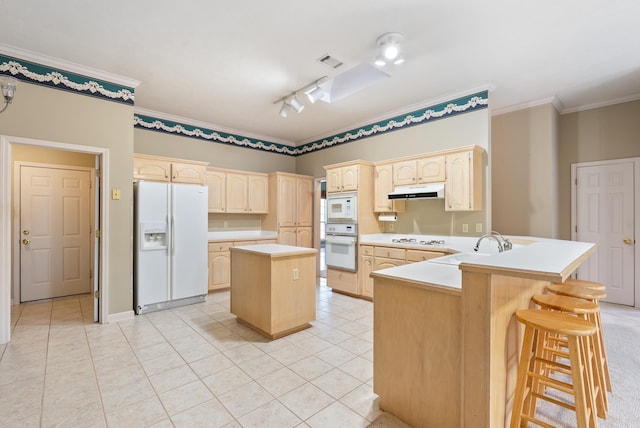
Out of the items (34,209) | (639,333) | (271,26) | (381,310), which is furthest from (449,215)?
(34,209)

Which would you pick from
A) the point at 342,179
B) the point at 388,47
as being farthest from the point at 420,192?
the point at 388,47

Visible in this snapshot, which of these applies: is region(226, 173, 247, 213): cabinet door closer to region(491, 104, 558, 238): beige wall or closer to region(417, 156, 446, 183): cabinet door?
region(417, 156, 446, 183): cabinet door

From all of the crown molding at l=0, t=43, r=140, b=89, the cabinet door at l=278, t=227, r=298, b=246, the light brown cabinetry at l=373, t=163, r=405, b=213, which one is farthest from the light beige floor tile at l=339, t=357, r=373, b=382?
the crown molding at l=0, t=43, r=140, b=89

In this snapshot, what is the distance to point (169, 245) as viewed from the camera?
13.0 ft

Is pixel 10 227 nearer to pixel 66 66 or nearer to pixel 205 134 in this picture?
pixel 66 66

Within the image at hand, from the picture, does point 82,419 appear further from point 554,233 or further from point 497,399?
point 554,233

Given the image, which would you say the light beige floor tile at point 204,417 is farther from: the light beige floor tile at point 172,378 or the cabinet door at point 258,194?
the cabinet door at point 258,194

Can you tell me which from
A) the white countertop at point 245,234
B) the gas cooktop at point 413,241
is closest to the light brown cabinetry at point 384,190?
the gas cooktop at point 413,241

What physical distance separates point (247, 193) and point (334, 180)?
167 centimetres

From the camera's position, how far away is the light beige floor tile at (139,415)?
1782mm

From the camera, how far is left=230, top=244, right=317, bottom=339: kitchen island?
2957 millimetres

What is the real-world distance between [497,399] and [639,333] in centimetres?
297

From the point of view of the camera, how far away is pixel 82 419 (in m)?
1.82

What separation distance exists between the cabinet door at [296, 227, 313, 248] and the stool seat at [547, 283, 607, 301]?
13.7ft
